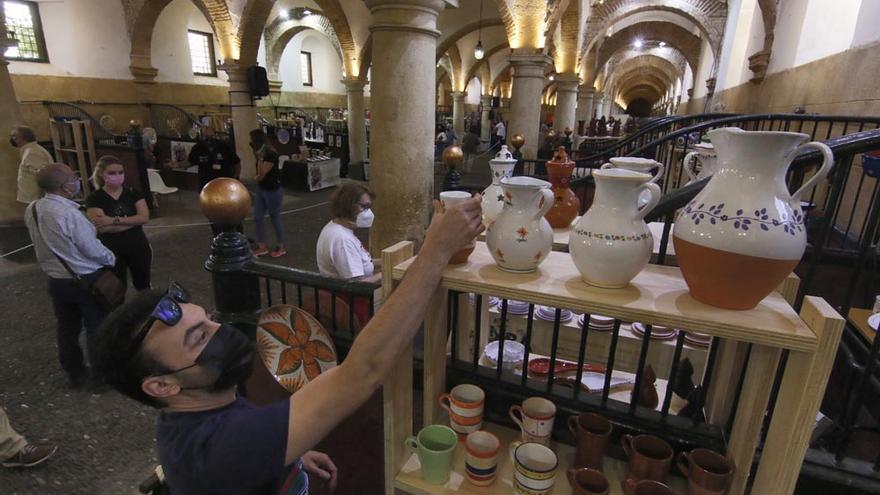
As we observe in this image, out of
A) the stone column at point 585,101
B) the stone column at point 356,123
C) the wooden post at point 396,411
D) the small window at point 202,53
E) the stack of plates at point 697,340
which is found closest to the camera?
the wooden post at point 396,411

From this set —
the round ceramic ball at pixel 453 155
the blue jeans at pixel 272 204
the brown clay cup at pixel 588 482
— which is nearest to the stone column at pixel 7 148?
the blue jeans at pixel 272 204

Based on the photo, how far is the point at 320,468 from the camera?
1.66 metres

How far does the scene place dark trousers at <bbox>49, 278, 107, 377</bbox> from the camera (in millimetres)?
3133

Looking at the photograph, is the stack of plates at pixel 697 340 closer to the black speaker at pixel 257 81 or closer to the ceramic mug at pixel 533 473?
the ceramic mug at pixel 533 473

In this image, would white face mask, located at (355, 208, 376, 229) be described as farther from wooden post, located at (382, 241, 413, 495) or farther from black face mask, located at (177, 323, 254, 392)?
black face mask, located at (177, 323, 254, 392)

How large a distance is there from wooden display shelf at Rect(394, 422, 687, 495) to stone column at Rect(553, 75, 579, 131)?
12344 mm

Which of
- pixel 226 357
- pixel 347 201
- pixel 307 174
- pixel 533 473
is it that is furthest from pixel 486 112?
pixel 226 357

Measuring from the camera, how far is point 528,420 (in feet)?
4.74

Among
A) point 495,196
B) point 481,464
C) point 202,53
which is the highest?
point 202,53

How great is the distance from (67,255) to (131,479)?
1.58 meters

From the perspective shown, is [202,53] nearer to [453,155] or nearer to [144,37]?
[144,37]

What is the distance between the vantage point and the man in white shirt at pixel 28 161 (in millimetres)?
5641

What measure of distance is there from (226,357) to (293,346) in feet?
2.71

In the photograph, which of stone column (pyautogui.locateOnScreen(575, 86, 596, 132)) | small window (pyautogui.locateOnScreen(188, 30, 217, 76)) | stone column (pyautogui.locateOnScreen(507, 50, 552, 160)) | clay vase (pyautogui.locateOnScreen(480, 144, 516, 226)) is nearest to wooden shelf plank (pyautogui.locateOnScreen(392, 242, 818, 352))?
clay vase (pyautogui.locateOnScreen(480, 144, 516, 226))
